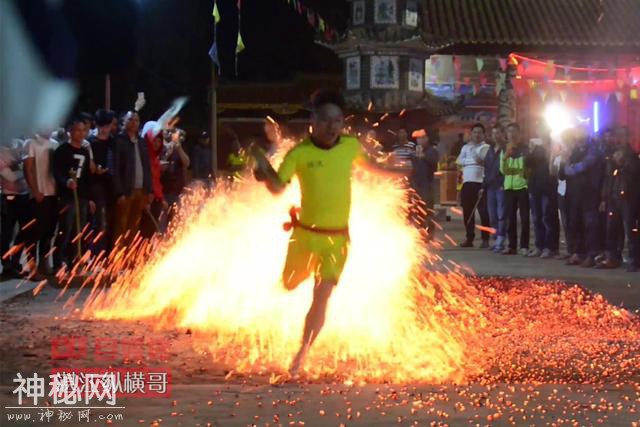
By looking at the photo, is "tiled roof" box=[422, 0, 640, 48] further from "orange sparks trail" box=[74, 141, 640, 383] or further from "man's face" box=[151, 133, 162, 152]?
"orange sparks trail" box=[74, 141, 640, 383]

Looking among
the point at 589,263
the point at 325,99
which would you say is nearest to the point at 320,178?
A: the point at 325,99

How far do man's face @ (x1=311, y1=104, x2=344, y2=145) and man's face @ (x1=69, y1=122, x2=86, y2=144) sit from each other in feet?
17.5

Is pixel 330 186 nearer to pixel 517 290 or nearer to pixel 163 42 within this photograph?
pixel 517 290

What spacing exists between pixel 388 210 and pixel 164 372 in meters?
3.23

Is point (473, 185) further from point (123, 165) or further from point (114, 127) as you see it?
point (123, 165)

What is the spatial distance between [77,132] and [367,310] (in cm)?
460

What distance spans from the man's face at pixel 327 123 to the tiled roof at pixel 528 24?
697 inches

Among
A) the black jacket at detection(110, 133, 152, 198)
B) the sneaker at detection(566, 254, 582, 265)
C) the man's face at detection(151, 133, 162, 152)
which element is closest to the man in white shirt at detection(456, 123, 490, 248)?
the sneaker at detection(566, 254, 582, 265)

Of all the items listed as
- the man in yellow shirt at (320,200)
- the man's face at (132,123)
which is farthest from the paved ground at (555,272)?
the man's face at (132,123)

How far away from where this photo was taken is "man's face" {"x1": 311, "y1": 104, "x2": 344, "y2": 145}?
6.55 m

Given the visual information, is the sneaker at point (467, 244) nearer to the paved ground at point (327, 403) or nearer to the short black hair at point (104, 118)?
the short black hair at point (104, 118)

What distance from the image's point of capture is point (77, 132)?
11.2 metres

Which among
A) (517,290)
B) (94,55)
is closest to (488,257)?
(517,290)

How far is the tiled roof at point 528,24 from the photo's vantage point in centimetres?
2433
